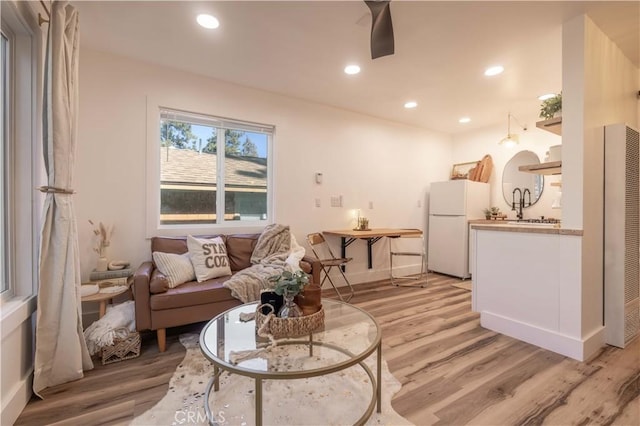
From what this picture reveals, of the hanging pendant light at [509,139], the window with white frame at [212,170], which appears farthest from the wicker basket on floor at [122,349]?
the hanging pendant light at [509,139]

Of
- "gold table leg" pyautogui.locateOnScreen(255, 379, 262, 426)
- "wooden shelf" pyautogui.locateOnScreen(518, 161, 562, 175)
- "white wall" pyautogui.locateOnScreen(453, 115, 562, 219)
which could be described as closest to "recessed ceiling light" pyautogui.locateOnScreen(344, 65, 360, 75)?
"wooden shelf" pyautogui.locateOnScreen(518, 161, 562, 175)

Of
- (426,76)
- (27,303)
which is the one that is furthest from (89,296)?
(426,76)

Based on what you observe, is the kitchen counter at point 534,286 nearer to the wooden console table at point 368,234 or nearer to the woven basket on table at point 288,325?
the wooden console table at point 368,234

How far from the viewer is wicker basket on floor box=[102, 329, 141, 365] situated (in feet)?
6.81

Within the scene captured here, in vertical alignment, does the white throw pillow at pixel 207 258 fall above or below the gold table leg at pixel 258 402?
above

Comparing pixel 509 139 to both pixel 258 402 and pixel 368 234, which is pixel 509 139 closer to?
pixel 368 234

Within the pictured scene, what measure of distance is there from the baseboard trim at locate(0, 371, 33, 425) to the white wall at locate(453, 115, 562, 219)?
17.9 feet

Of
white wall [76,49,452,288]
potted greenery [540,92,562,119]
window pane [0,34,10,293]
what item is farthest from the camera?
white wall [76,49,452,288]

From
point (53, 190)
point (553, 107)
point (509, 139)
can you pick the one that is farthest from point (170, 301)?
point (509, 139)

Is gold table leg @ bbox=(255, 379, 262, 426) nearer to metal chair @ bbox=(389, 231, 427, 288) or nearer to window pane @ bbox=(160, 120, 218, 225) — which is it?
window pane @ bbox=(160, 120, 218, 225)

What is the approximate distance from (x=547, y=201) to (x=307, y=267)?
360 centimetres

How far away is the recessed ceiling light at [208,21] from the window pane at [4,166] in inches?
43.9

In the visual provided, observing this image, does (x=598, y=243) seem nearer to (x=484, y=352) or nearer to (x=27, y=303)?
(x=484, y=352)

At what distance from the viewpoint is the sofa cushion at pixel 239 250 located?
300 cm
